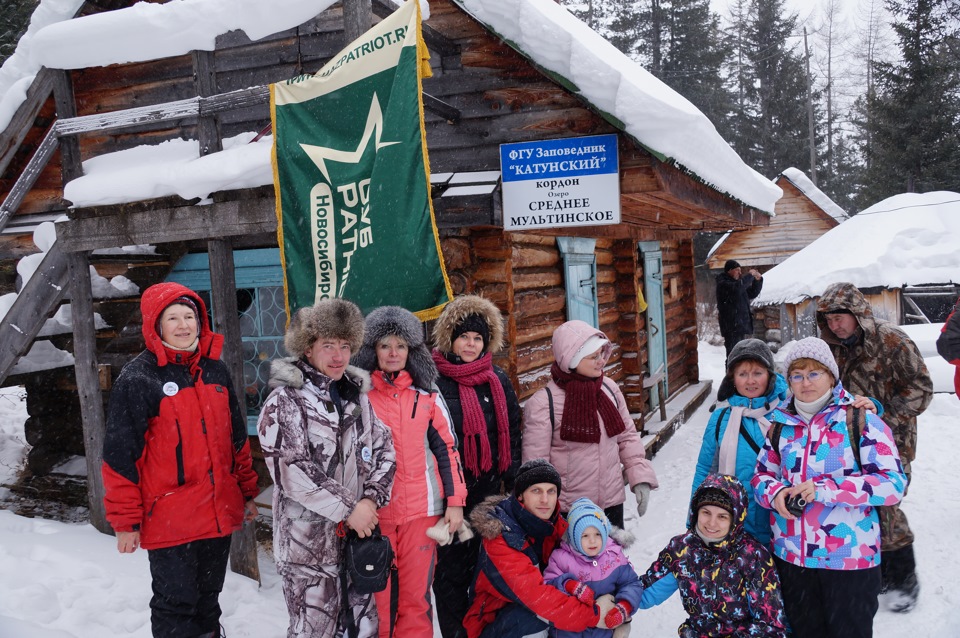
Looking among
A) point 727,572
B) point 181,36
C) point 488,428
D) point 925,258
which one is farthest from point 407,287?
point 925,258

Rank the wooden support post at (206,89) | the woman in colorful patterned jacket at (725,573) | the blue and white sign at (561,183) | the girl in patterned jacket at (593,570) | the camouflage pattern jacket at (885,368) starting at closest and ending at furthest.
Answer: the woman in colorful patterned jacket at (725,573) < the girl in patterned jacket at (593,570) < the camouflage pattern jacket at (885,368) < the blue and white sign at (561,183) < the wooden support post at (206,89)

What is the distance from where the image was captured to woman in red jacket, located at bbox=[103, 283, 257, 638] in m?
3.14

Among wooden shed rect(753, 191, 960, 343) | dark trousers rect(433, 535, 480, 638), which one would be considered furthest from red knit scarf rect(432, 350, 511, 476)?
wooden shed rect(753, 191, 960, 343)

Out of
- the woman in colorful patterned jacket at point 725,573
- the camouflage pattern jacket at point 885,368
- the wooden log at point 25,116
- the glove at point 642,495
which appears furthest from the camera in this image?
the wooden log at point 25,116

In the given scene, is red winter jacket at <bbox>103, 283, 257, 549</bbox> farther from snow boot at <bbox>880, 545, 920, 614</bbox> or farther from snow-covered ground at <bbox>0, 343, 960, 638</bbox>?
snow boot at <bbox>880, 545, 920, 614</bbox>

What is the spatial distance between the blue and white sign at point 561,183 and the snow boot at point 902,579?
2698mm

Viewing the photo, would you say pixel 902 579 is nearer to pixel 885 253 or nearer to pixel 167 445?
pixel 167 445

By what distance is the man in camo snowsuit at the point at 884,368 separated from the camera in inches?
149

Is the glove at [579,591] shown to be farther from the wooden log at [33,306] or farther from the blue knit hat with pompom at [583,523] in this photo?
the wooden log at [33,306]

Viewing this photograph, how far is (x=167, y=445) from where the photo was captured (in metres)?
3.23

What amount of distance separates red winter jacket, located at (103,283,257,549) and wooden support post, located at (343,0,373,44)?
2.07 meters

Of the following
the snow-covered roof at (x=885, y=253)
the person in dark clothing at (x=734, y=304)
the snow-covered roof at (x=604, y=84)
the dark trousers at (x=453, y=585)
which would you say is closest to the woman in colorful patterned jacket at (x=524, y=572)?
the dark trousers at (x=453, y=585)

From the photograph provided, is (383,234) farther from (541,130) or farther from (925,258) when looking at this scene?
(925,258)

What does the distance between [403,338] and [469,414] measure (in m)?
0.62
